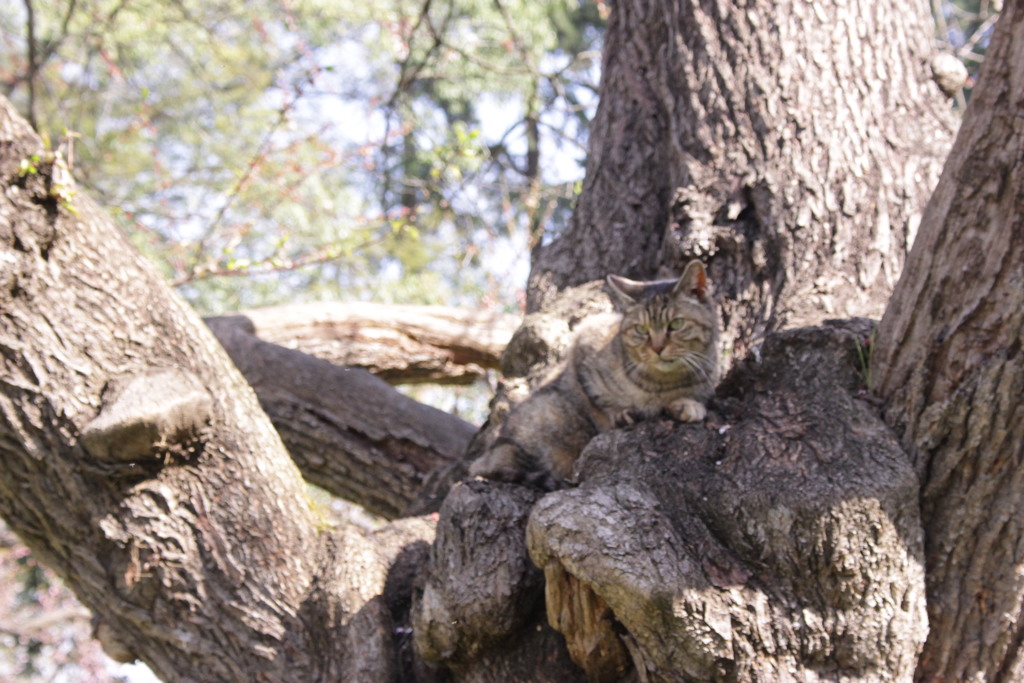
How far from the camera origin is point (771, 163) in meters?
3.05

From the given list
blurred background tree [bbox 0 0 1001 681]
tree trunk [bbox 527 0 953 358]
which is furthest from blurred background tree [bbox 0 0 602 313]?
tree trunk [bbox 527 0 953 358]

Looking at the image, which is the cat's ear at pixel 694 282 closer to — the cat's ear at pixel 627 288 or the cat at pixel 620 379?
the cat at pixel 620 379

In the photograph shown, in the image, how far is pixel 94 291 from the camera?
95.5 inches

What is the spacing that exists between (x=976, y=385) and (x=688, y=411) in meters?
0.87

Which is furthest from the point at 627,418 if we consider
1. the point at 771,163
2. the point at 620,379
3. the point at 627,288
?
the point at 771,163

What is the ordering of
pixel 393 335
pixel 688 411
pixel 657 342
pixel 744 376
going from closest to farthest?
1. pixel 688 411
2. pixel 744 376
3. pixel 657 342
4. pixel 393 335

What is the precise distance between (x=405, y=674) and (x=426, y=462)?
152 centimetres

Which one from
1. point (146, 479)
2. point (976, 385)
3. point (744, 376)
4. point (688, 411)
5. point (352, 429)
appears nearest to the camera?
point (976, 385)

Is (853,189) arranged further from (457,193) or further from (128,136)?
(128,136)

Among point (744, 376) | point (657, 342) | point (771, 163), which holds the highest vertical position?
point (771, 163)

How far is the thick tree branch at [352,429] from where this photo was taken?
3.94 meters

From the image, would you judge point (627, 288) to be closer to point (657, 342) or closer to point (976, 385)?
point (657, 342)

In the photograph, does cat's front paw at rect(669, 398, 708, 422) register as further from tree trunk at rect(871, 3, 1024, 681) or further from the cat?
tree trunk at rect(871, 3, 1024, 681)

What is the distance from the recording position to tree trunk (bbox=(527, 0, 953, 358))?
290cm
